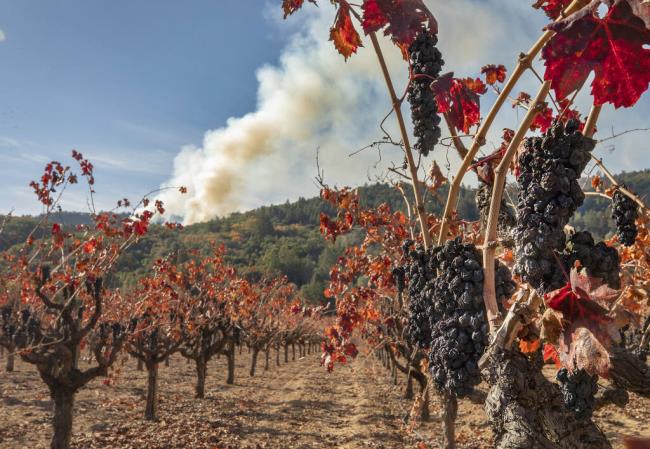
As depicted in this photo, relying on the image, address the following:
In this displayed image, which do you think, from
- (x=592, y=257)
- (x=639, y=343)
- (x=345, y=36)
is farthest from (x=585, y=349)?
(x=639, y=343)

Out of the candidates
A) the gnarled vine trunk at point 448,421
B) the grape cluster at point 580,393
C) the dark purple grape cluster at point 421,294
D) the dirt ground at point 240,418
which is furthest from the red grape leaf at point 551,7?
the dirt ground at point 240,418

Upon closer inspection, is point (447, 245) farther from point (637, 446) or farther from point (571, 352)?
point (637, 446)

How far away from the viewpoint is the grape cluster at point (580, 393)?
2287mm

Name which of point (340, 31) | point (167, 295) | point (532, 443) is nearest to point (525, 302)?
point (532, 443)

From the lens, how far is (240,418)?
48.4ft

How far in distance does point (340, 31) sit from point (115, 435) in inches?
501

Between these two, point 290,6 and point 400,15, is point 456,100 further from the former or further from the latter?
point 290,6

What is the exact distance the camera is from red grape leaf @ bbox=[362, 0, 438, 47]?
2080mm

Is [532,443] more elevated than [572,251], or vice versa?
[572,251]

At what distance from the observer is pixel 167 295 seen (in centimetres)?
1805

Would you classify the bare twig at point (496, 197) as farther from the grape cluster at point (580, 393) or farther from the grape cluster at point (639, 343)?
the grape cluster at point (580, 393)

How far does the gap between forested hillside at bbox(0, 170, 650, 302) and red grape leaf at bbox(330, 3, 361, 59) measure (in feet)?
200

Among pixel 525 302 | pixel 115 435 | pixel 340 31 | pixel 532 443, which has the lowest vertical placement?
pixel 115 435

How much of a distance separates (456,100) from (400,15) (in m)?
0.49
